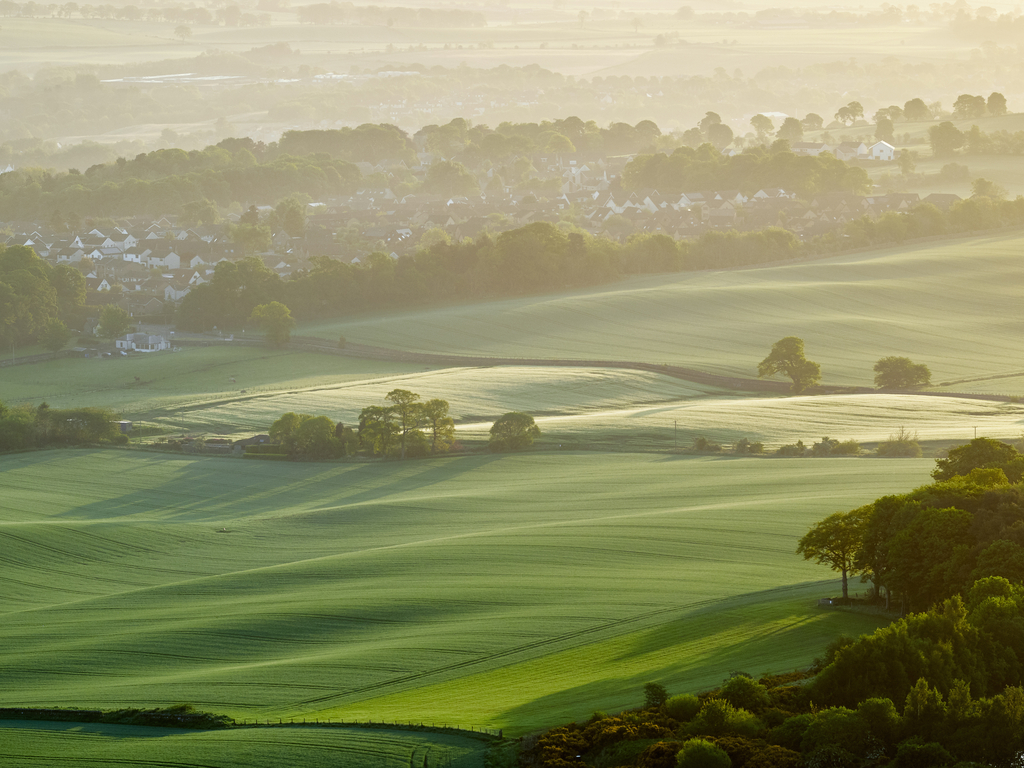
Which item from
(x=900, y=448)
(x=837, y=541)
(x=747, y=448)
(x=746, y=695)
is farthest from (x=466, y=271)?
(x=746, y=695)

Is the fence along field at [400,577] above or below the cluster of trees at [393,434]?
below

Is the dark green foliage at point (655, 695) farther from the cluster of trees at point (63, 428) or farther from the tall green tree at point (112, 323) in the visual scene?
the tall green tree at point (112, 323)

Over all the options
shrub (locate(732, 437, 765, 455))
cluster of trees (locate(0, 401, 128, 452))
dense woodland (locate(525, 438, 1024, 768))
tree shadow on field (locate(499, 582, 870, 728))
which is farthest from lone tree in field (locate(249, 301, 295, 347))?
dense woodland (locate(525, 438, 1024, 768))

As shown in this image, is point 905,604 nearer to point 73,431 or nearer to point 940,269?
point 73,431

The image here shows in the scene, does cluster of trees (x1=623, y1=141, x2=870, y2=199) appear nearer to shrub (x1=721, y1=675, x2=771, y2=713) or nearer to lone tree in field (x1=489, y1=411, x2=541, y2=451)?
lone tree in field (x1=489, y1=411, x2=541, y2=451)

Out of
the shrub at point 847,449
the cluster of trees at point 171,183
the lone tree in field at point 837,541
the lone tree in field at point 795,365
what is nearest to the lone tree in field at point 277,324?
the lone tree in field at point 795,365

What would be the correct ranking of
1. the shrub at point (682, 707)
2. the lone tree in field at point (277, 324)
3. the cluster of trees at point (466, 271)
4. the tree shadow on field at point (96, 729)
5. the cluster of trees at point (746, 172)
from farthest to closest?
the cluster of trees at point (746, 172), the cluster of trees at point (466, 271), the lone tree in field at point (277, 324), the tree shadow on field at point (96, 729), the shrub at point (682, 707)
